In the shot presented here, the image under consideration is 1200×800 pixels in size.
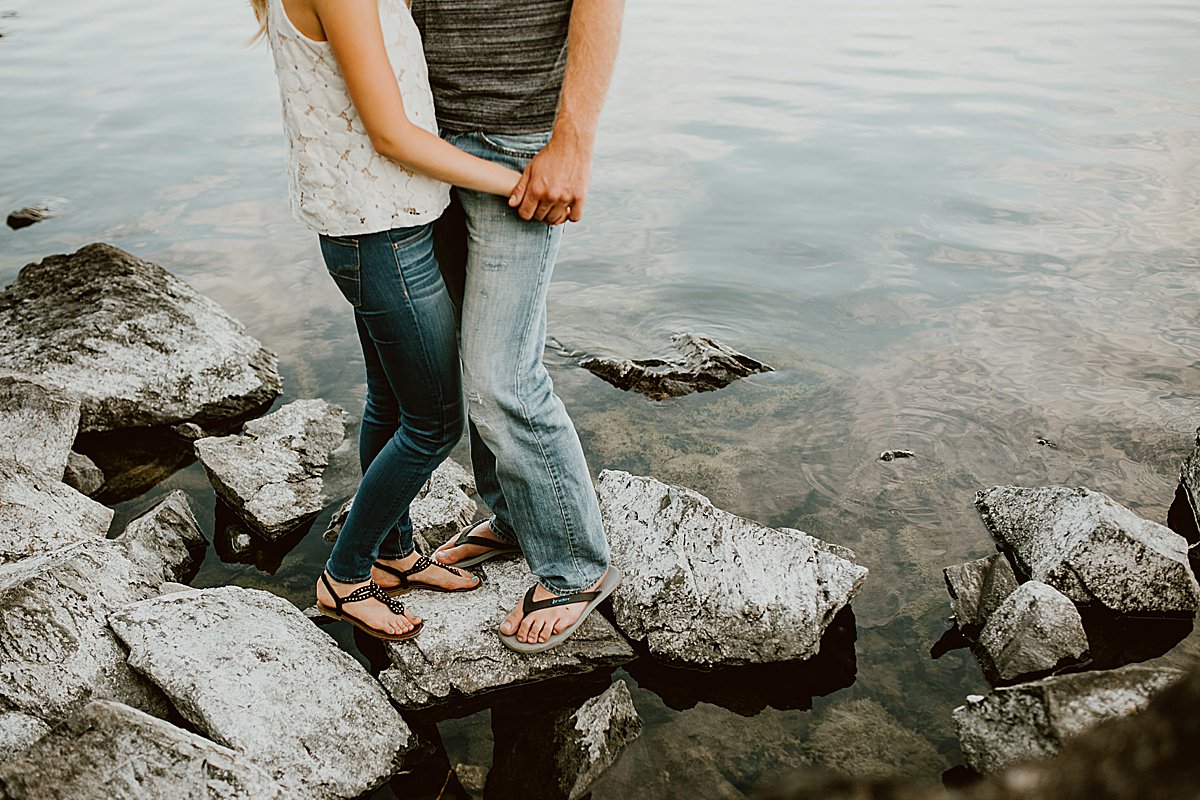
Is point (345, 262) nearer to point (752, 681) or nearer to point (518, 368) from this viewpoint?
point (518, 368)

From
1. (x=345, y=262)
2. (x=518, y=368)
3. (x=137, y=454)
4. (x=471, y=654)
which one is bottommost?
(x=137, y=454)

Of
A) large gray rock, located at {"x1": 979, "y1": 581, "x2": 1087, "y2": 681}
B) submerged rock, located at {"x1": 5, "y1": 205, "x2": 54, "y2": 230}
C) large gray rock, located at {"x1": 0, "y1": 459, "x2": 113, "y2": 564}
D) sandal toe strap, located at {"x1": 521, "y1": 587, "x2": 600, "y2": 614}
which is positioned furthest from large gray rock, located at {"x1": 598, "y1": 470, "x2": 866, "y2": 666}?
submerged rock, located at {"x1": 5, "y1": 205, "x2": 54, "y2": 230}

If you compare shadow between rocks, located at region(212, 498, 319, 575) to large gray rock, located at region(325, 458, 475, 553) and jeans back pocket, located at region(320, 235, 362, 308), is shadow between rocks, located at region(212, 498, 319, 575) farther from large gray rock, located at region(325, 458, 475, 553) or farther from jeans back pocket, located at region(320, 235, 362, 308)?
jeans back pocket, located at region(320, 235, 362, 308)

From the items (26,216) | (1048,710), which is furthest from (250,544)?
(26,216)

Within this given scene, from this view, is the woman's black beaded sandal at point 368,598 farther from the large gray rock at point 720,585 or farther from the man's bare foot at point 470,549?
the large gray rock at point 720,585

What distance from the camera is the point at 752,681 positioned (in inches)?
103

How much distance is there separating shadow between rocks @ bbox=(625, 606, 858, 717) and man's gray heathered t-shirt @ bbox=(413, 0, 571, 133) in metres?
1.51

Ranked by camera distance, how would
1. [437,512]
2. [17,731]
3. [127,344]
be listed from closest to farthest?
1. [17,731]
2. [437,512]
3. [127,344]

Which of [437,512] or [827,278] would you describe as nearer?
[437,512]

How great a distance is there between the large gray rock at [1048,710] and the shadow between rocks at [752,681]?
505mm

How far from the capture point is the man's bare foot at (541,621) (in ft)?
8.31

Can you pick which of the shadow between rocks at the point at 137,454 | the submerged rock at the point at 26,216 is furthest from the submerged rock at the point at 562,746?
the submerged rock at the point at 26,216

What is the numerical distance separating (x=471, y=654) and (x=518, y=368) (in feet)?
2.89

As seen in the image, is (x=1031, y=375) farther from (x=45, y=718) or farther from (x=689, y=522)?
(x=45, y=718)
